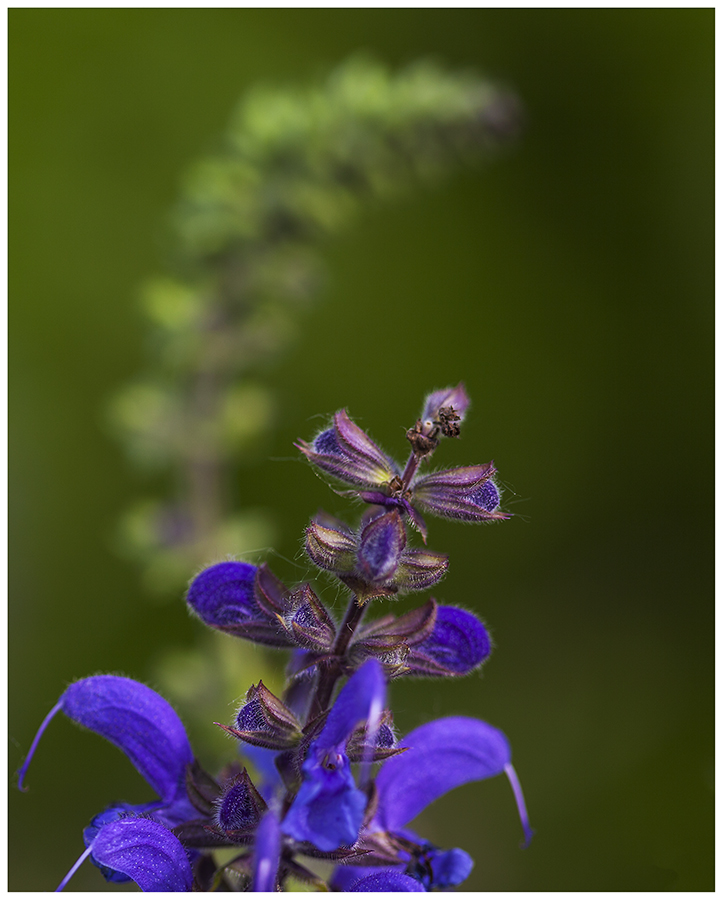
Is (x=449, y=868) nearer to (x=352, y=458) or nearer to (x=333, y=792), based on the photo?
(x=333, y=792)

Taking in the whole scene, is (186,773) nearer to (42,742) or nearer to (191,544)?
(191,544)

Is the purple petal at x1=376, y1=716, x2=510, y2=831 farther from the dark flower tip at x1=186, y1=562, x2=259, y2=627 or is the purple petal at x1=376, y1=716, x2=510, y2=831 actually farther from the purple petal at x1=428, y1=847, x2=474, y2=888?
the dark flower tip at x1=186, y1=562, x2=259, y2=627

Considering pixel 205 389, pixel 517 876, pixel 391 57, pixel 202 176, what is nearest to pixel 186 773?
pixel 205 389

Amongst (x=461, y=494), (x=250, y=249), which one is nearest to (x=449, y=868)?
(x=461, y=494)

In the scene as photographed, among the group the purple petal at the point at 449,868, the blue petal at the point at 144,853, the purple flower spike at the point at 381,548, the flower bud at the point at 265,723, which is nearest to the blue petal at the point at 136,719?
the blue petal at the point at 144,853

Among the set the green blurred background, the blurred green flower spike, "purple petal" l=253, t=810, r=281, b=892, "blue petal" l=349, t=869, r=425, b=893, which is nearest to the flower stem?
"purple petal" l=253, t=810, r=281, b=892

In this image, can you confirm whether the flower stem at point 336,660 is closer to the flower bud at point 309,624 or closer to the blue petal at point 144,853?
the flower bud at point 309,624
